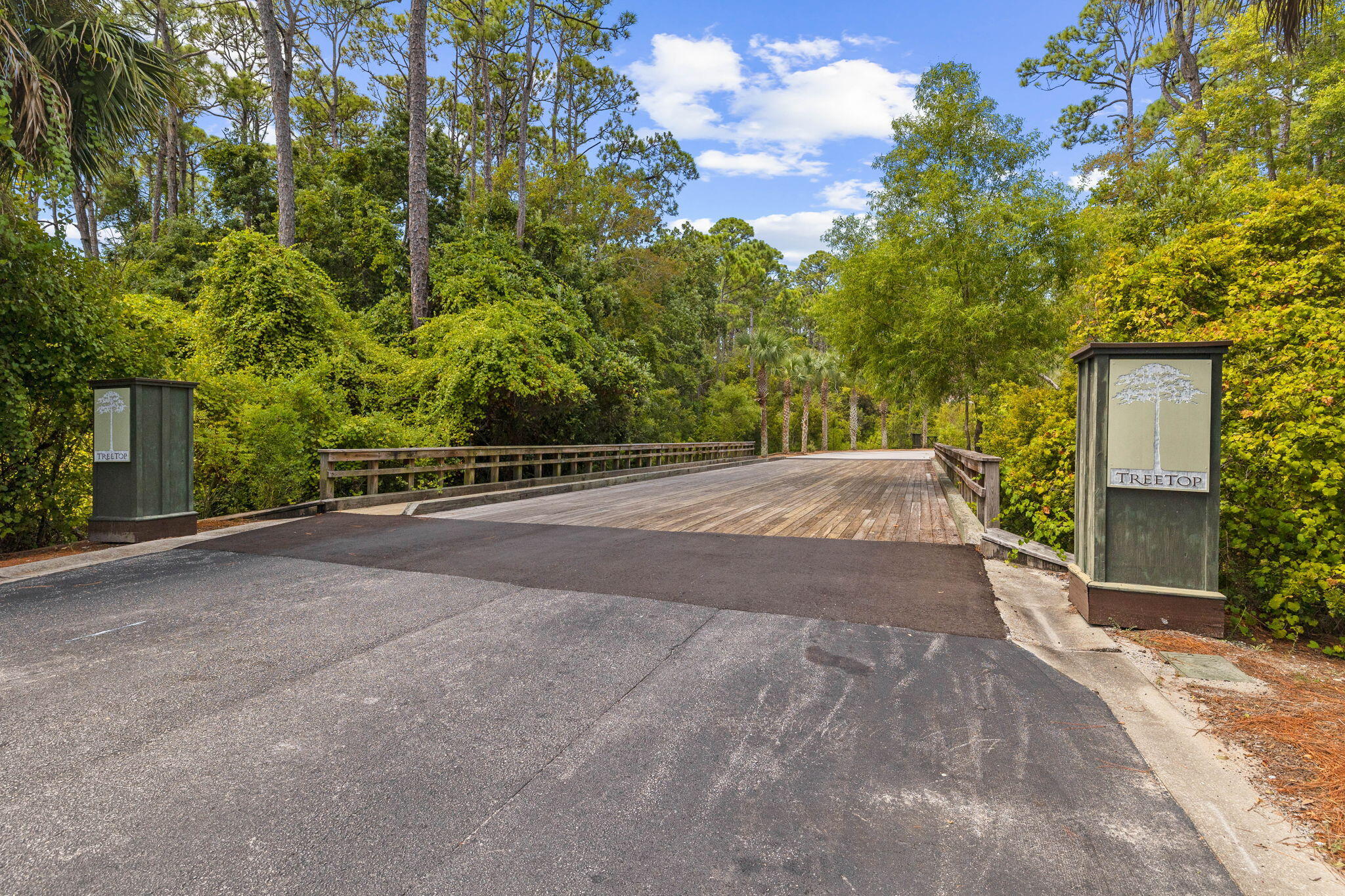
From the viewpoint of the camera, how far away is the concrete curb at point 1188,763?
2.03 metres

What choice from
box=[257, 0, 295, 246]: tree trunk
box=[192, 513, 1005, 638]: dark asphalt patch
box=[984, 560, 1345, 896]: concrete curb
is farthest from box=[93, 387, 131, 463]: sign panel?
box=[257, 0, 295, 246]: tree trunk

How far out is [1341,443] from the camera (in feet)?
15.1

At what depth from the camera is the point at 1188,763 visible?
106 inches

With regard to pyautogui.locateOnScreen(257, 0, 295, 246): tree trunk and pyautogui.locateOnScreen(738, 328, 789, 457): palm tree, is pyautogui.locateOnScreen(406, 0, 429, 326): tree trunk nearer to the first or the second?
pyautogui.locateOnScreen(257, 0, 295, 246): tree trunk

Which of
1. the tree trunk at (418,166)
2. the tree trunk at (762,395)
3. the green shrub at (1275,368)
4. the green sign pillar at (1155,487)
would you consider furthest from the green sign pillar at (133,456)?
the tree trunk at (762,395)

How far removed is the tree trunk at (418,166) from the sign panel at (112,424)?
31.7 ft

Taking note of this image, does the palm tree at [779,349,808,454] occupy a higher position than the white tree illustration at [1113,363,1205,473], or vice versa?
the palm tree at [779,349,808,454]

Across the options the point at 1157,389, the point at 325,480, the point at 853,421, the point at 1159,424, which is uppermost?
the point at 853,421

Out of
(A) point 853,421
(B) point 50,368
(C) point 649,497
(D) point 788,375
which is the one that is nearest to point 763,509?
(C) point 649,497

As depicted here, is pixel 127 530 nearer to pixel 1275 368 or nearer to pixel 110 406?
pixel 110 406

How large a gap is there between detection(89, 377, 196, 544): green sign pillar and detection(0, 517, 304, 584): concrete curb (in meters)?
0.22

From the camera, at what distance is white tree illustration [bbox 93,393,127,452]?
6.92 meters

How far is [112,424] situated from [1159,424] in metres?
9.44

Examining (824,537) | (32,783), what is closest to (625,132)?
(824,537)
